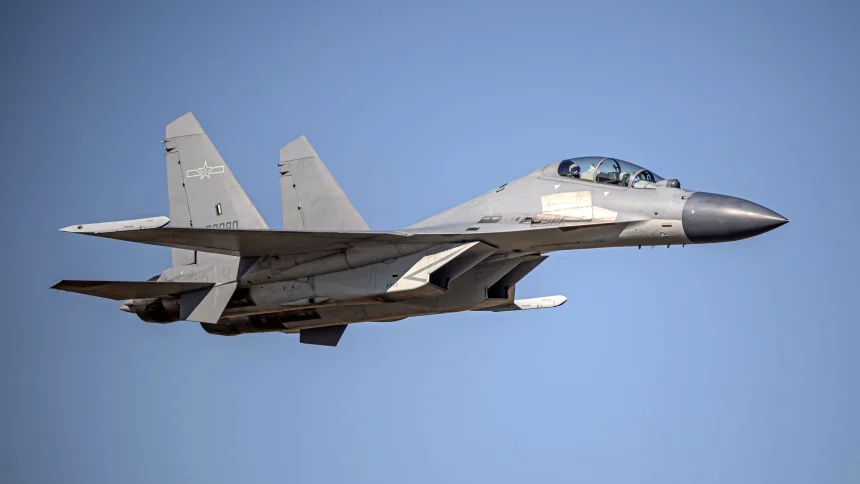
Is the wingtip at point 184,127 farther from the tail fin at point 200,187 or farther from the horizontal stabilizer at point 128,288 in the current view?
the horizontal stabilizer at point 128,288

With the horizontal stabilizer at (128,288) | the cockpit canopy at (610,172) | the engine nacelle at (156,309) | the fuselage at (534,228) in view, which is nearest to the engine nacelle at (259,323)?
the fuselage at (534,228)

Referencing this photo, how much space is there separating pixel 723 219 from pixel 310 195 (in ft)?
25.7

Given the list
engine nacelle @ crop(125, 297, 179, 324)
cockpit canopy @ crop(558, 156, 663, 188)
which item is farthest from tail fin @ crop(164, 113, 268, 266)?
cockpit canopy @ crop(558, 156, 663, 188)

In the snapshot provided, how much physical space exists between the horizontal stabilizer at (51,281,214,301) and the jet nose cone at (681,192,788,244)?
26.4ft

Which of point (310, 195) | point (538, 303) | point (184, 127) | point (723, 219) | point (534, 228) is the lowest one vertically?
point (538, 303)

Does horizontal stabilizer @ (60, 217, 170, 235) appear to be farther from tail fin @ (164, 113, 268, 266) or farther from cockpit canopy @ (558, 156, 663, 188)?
cockpit canopy @ (558, 156, 663, 188)

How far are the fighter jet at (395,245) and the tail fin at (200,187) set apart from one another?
6 centimetres

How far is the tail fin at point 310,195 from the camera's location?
21.9 metres

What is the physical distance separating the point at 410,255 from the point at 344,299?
1290 millimetres

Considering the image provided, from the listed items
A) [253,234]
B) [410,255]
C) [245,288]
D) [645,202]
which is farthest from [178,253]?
[645,202]

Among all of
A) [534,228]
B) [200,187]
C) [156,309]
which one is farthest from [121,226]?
[534,228]

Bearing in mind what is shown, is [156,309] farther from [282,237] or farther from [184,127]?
[184,127]

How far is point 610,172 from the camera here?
1872 centimetres

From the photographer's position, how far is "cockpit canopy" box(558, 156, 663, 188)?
18625 millimetres
